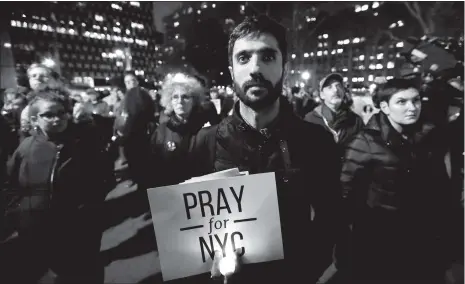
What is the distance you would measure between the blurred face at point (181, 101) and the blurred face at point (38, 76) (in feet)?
Answer: 8.15

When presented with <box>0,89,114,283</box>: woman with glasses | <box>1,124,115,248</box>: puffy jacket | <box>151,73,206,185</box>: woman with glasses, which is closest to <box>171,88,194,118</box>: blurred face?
<box>151,73,206,185</box>: woman with glasses

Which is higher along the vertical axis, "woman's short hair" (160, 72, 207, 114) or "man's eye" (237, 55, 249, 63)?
"woman's short hair" (160, 72, 207, 114)

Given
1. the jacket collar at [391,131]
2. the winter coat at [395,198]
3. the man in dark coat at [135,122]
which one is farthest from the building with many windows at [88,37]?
the winter coat at [395,198]

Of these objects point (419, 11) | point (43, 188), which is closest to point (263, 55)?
point (43, 188)

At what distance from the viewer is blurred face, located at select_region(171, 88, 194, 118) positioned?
3822 mm

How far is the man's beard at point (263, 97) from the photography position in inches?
67.2

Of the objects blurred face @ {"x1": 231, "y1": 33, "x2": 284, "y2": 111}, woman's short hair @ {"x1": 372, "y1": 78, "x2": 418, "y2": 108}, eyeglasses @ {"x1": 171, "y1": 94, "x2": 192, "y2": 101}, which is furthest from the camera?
eyeglasses @ {"x1": 171, "y1": 94, "x2": 192, "y2": 101}

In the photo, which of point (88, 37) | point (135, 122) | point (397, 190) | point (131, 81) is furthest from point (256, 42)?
point (88, 37)

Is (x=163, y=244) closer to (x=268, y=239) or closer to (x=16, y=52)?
(x=268, y=239)

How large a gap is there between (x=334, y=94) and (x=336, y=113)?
0.31m

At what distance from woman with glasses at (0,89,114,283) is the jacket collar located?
9.45 ft

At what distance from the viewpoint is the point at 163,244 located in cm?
144

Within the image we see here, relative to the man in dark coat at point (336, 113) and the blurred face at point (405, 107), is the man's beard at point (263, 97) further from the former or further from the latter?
the man in dark coat at point (336, 113)

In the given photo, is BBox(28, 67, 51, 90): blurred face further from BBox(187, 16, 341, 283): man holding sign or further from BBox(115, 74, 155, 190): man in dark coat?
BBox(187, 16, 341, 283): man holding sign
